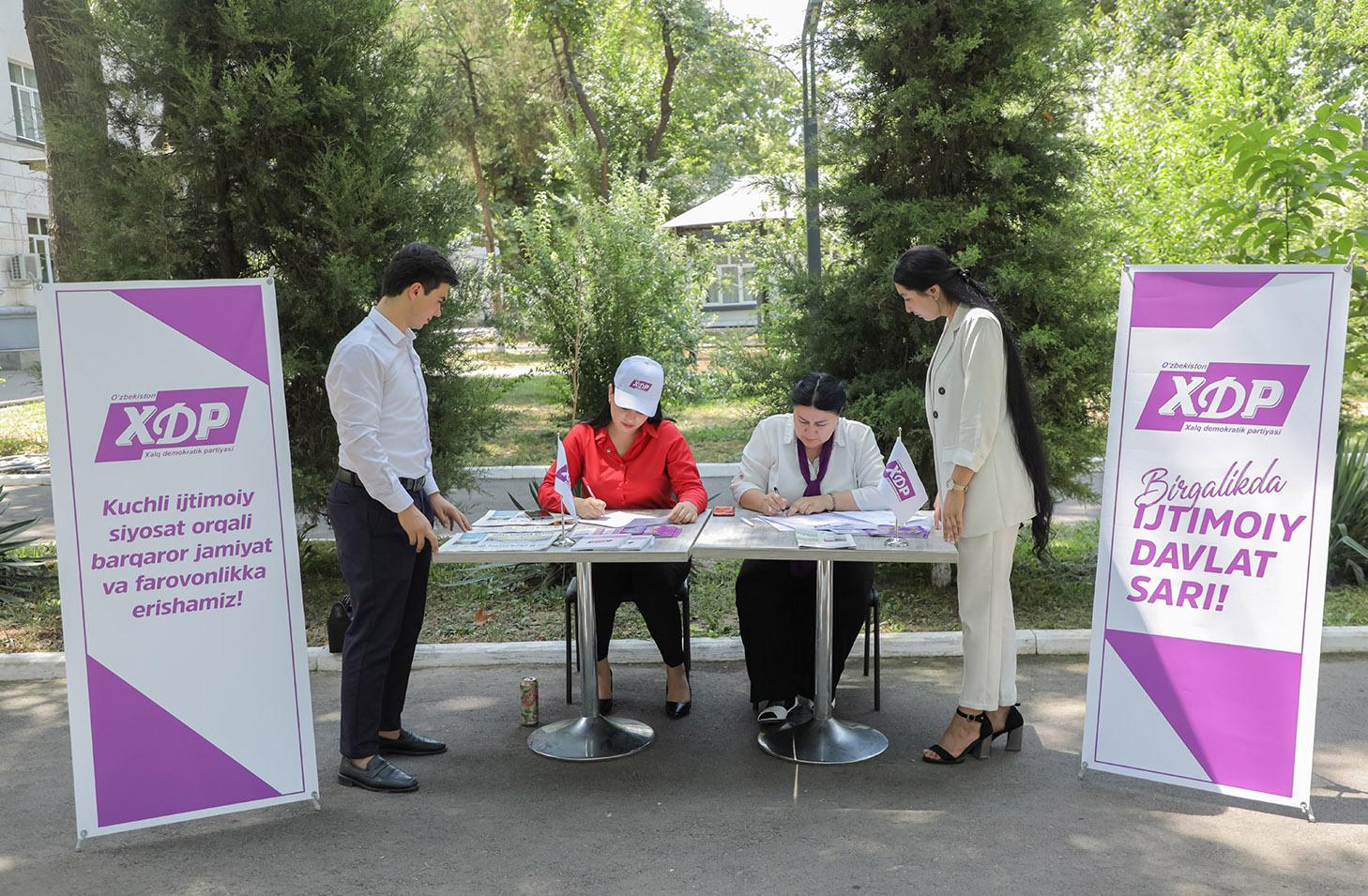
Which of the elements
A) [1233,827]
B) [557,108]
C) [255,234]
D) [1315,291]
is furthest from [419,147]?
[557,108]

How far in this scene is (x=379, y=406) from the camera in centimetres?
384

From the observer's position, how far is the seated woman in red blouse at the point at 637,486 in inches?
183

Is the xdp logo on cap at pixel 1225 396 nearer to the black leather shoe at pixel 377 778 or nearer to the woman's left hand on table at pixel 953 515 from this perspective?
the woman's left hand on table at pixel 953 515

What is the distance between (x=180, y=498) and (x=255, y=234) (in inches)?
119

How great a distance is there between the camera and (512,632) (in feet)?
19.3

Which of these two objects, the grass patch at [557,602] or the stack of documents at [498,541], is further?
the grass patch at [557,602]

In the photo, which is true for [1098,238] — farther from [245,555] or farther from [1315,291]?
[245,555]

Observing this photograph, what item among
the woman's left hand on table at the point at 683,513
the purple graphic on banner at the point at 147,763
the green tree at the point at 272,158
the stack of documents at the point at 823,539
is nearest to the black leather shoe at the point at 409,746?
the purple graphic on banner at the point at 147,763

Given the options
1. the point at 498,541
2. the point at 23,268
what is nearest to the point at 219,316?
the point at 498,541

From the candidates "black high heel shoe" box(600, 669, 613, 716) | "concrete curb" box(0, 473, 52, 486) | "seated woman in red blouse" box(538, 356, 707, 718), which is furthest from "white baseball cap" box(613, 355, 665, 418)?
"concrete curb" box(0, 473, 52, 486)

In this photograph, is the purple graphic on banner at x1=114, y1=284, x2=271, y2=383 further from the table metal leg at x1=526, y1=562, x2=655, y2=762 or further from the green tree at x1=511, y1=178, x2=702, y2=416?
the green tree at x1=511, y1=178, x2=702, y2=416

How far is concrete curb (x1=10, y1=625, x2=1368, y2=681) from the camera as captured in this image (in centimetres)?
535

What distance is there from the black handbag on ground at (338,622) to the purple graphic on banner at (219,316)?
156 cm

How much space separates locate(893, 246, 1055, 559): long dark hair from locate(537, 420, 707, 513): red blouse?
4.34 feet
